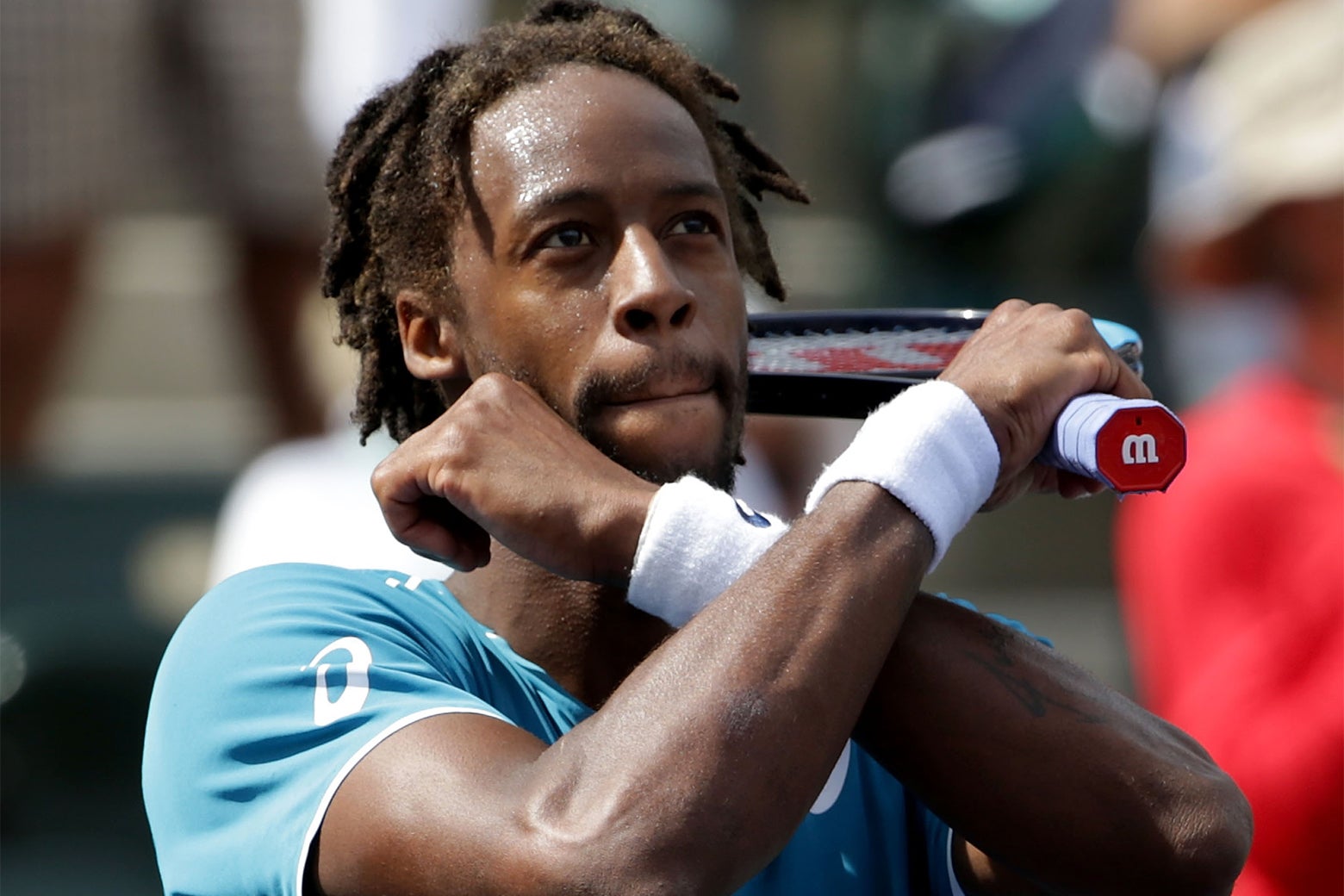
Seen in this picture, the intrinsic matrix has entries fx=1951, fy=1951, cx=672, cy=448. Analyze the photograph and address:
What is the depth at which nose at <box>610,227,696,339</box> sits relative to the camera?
2.72m

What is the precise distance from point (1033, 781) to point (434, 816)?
29.5 inches

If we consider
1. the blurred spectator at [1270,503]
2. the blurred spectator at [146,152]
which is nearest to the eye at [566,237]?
the blurred spectator at [1270,503]

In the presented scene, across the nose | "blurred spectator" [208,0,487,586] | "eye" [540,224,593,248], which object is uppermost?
"eye" [540,224,593,248]

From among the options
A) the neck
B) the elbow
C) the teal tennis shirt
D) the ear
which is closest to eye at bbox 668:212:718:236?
the ear

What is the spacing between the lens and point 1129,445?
7.95 ft

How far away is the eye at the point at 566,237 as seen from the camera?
2846mm

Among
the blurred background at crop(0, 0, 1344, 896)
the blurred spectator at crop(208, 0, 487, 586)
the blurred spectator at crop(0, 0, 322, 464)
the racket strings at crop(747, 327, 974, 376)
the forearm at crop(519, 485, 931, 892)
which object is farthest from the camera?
the blurred spectator at crop(0, 0, 322, 464)

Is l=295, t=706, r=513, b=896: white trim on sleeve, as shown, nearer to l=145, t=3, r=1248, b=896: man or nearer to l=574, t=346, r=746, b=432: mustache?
l=145, t=3, r=1248, b=896: man

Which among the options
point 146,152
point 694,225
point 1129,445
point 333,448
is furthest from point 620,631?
point 146,152

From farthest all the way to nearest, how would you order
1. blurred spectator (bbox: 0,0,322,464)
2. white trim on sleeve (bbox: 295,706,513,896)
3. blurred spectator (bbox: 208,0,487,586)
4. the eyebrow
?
blurred spectator (bbox: 0,0,322,464), blurred spectator (bbox: 208,0,487,586), the eyebrow, white trim on sleeve (bbox: 295,706,513,896)

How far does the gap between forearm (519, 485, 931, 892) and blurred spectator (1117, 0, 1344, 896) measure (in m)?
1.96

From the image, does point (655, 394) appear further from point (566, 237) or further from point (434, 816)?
point (434, 816)

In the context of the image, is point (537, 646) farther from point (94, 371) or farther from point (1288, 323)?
point (94, 371)

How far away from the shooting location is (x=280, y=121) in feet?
18.4
